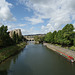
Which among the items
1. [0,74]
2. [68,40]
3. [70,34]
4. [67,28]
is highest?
[67,28]

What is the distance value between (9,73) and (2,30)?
24.4m

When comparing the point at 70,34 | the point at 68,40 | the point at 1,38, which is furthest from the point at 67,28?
the point at 1,38

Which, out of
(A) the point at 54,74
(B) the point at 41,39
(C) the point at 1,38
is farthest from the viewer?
(B) the point at 41,39

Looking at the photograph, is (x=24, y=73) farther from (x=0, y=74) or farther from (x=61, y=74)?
(x=61, y=74)

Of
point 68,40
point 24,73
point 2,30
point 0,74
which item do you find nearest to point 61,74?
point 24,73

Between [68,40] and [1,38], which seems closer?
[1,38]

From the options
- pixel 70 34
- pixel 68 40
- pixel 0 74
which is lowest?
pixel 0 74

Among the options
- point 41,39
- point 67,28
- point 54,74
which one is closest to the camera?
point 54,74

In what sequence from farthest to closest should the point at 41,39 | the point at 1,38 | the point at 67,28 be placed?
the point at 41,39, the point at 67,28, the point at 1,38

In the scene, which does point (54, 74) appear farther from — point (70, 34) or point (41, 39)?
point (41, 39)

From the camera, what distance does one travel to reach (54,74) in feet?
47.9

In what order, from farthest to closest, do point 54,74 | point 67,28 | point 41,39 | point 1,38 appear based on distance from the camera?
point 41,39 → point 67,28 → point 1,38 → point 54,74

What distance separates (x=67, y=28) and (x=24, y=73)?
3192 centimetres

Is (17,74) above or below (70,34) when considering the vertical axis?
below
